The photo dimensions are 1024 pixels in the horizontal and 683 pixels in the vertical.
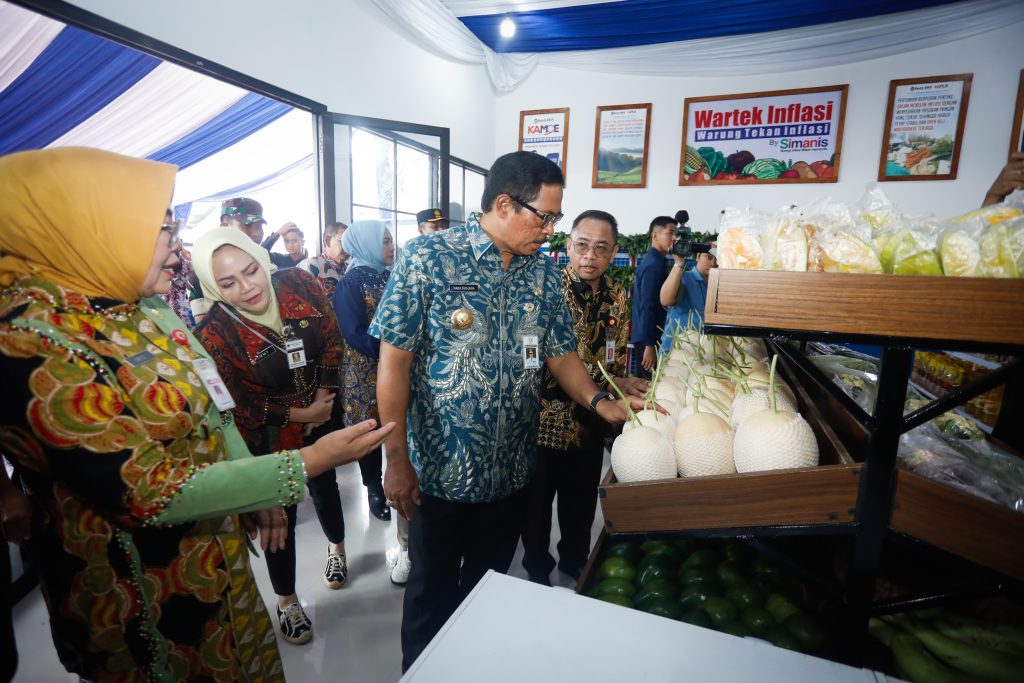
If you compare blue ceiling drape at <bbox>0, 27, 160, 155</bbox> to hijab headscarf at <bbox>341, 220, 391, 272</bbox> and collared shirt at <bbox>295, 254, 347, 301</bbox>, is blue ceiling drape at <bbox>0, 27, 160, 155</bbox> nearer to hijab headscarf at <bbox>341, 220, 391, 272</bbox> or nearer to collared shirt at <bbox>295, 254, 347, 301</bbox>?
collared shirt at <bbox>295, 254, 347, 301</bbox>

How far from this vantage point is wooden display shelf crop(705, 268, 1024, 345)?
620 millimetres

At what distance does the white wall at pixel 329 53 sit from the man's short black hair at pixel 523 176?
2558 mm

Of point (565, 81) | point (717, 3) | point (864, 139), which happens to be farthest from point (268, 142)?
point (864, 139)

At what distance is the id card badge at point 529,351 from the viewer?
154 centimetres

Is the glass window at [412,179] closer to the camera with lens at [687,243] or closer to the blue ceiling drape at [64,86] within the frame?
the blue ceiling drape at [64,86]

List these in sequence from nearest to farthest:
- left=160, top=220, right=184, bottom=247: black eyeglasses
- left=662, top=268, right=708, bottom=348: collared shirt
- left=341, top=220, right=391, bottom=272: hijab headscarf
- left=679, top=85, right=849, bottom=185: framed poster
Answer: left=160, top=220, right=184, bottom=247: black eyeglasses → left=341, top=220, right=391, bottom=272: hijab headscarf → left=662, top=268, right=708, bottom=348: collared shirt → left=679, top=85, right=849, bottom=185: framed poster

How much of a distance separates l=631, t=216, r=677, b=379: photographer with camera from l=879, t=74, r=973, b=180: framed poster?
3474mm

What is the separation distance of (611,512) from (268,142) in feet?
25.9

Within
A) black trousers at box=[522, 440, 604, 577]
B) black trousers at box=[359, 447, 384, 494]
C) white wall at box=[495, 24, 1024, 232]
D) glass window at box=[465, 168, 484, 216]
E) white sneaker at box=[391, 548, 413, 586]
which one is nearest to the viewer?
black trousers at box=[522, 440, 604, 577]

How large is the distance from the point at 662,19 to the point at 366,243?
4.64 m

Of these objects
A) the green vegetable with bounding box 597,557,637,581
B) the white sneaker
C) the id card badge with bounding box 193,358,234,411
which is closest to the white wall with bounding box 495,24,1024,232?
the white sneaker

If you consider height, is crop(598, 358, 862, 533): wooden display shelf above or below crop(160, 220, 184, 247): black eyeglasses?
below

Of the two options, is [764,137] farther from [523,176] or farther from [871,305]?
[871,305]

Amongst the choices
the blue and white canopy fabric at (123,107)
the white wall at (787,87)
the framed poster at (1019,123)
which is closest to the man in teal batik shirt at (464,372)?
the blue and white canopy fabric at (123,107)
